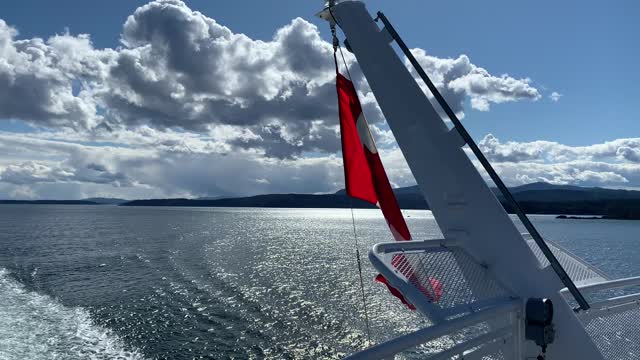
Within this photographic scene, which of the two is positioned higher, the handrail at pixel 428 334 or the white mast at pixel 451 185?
the white mast at pixel 451 185

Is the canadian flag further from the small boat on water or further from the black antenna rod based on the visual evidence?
the black antenna rod

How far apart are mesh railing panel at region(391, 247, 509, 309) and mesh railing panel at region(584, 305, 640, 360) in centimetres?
174

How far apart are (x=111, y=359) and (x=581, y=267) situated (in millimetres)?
18230

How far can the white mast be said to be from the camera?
15.3 feet

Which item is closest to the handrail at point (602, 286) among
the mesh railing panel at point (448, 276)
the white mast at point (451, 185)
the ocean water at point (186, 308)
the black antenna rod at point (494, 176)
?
the black antenna rod at point (494, 176)

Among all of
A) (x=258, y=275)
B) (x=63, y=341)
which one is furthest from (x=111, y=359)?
(x=258, y=275)

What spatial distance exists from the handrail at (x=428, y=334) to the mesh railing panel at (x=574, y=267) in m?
2.12

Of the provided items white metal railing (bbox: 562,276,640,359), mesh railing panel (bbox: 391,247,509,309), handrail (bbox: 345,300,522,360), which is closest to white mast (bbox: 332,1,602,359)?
mesh railing panel (bbox: 391,247,509,309)

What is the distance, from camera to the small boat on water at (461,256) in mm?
4293

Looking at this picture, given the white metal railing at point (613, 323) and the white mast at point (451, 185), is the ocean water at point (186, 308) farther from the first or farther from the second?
the white mast at point (451, 185)

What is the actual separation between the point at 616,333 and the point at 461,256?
235 centimetres

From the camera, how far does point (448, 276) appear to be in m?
4.96

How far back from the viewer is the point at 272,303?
28797 mm

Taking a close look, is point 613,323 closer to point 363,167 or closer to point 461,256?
point 461,256
